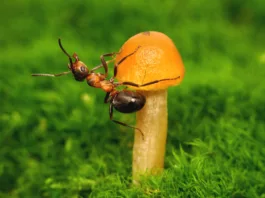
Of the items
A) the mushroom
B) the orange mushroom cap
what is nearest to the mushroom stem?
the mushroom

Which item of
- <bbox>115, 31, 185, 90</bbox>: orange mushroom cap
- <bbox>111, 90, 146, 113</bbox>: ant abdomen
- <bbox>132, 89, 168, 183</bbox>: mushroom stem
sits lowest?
<bbox>132, 89, 168, 183</bbox>: mushroom stem

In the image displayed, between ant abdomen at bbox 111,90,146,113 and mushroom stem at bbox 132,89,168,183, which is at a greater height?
ant abdomen at bbox 111,90,146,113

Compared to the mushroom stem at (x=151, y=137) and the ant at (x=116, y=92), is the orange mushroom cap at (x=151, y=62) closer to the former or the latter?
the ant at (x=116, y=92)

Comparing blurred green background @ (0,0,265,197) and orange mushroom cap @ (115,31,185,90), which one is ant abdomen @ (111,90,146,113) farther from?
blurred green background @ (0,0,265,197)

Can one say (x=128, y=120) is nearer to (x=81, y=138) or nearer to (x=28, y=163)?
(x=81, y=138)

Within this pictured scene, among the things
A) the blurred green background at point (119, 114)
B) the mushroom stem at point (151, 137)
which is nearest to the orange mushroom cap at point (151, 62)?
the mushroom stem at point (151, 137)

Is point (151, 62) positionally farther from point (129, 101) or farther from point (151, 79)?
point (129, 101)

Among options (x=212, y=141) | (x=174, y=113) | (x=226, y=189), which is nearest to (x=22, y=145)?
(x=174, y=113)
